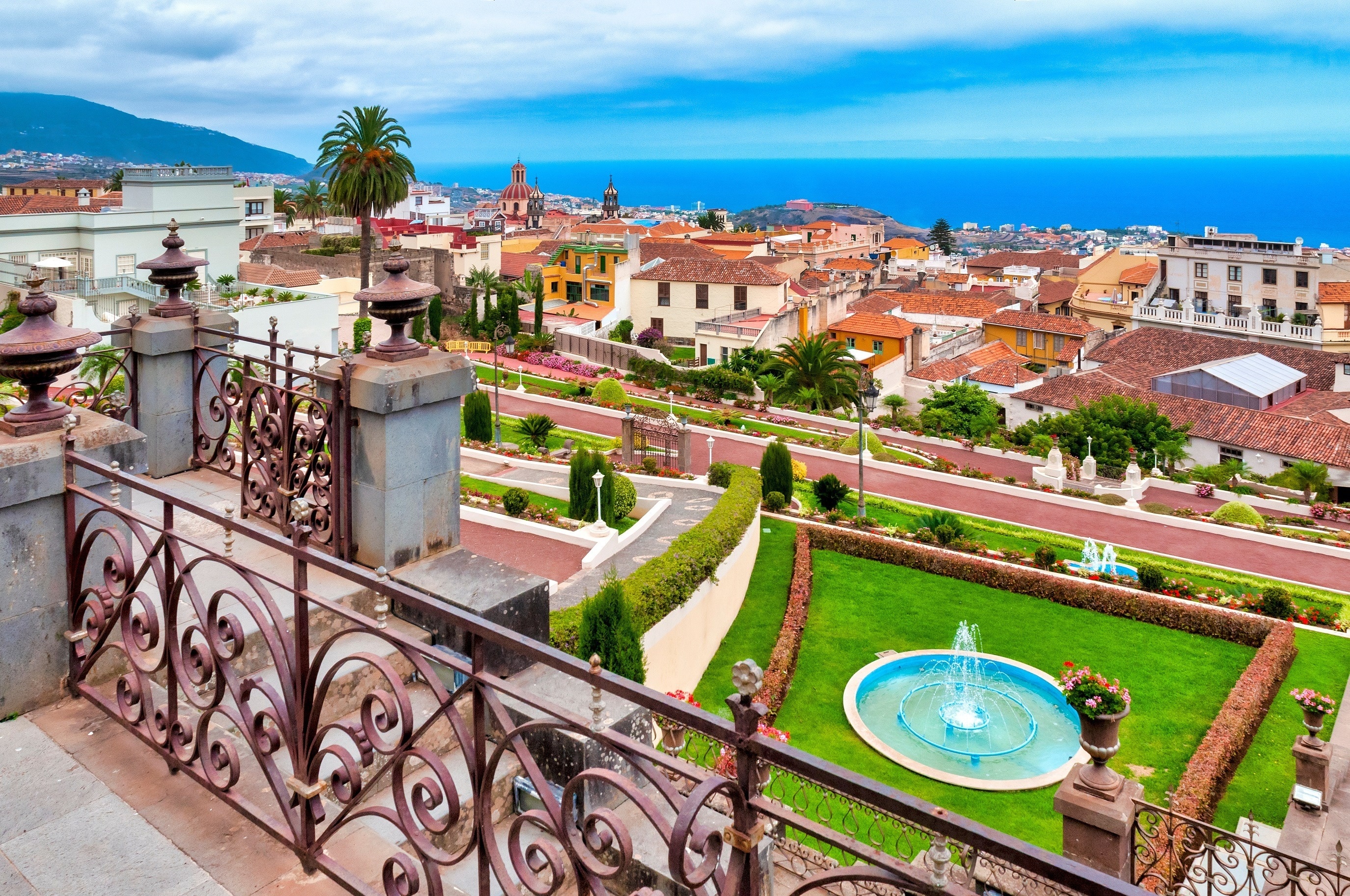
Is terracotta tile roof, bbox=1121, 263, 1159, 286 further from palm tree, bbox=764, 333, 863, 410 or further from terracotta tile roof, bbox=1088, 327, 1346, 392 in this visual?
palm tree, bbox=764, 333, 863, 410

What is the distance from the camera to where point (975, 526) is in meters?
24.8

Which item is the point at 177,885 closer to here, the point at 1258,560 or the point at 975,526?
the point at 975,526

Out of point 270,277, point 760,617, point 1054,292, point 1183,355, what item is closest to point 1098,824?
point 760,617

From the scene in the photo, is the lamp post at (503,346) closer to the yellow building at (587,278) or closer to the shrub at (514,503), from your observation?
the yellow building at (587,278)

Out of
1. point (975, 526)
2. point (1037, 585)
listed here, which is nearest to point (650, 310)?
point (975, 526)

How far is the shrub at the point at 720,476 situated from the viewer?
21781mm

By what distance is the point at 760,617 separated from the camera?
18.1 meters

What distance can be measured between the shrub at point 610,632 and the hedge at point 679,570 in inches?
15.2

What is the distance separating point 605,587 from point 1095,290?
77045mm

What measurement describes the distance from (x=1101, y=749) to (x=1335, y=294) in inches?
2444

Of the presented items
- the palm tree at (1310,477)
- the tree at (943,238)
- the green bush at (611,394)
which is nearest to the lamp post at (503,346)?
the green bush at (611,394)

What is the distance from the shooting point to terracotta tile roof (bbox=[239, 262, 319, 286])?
42406 mm

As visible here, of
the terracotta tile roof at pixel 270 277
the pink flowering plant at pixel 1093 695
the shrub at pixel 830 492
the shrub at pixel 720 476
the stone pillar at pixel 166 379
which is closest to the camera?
the stone pillar at pixel 166 379

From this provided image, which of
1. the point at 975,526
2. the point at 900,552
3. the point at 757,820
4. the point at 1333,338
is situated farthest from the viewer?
the point at 1333,338
